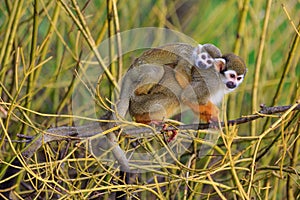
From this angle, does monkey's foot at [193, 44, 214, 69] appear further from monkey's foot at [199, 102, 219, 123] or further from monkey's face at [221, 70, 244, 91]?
monkey's foot at [199, 102, 219, 123]

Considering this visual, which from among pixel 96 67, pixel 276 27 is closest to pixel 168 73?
pixel 96 67

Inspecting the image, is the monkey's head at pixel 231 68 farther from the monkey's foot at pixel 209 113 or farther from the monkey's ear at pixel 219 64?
the monkey's foot at pixel 209 113

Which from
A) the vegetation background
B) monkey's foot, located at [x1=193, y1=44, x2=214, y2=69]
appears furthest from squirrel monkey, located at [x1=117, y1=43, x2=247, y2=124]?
the vegetation background

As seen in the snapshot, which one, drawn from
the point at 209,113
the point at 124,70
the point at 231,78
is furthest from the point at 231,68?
the point at 124,70

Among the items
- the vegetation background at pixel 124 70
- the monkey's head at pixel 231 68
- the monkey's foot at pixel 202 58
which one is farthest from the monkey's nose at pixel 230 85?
the vegetation background at pixel 124 70

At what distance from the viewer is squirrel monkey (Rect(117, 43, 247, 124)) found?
2.69 meters

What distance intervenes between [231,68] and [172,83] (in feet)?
0.97

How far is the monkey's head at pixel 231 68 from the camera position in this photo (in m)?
2.60

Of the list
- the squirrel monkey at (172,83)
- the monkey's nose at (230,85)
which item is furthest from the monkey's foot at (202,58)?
the monkey's nose at (230,85)

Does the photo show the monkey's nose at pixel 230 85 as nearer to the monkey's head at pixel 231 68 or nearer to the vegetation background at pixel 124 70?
the monkey's head at pixel 231 68

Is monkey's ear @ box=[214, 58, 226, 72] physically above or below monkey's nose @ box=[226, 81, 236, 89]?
above

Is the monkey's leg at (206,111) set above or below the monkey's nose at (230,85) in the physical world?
below

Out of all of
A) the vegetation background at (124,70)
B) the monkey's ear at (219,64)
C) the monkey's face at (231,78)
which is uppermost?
the monkey's ear at (219,64)

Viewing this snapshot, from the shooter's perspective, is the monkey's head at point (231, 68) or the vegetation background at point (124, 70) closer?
the monkey's head at point (231, 68)
